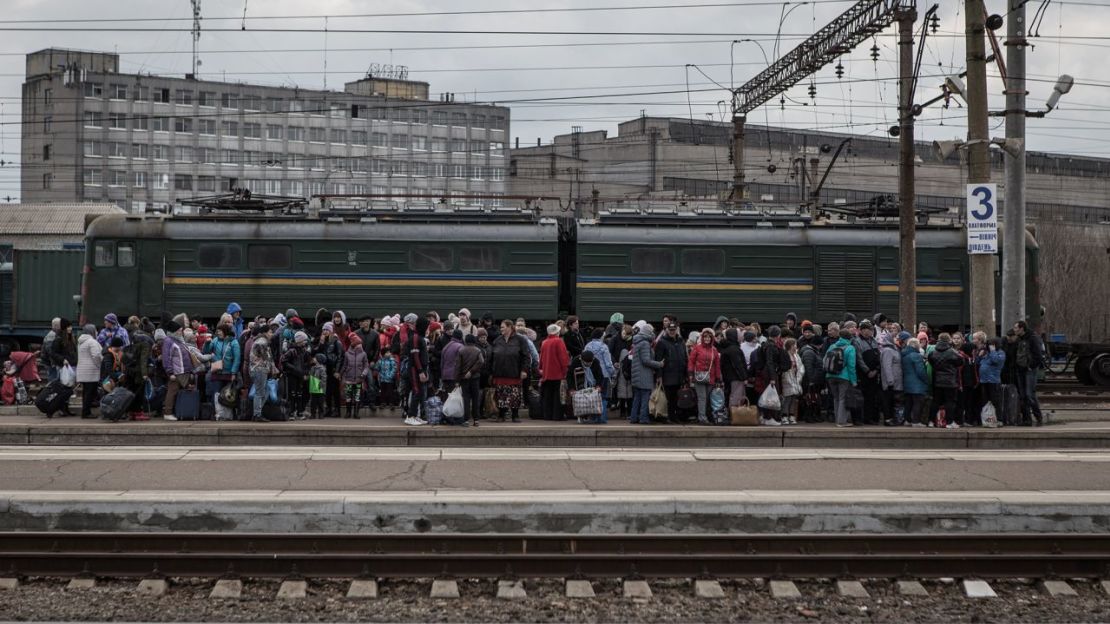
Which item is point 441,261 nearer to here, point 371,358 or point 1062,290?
point 371,358

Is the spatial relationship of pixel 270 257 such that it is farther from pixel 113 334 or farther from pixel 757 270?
pixel 757 270

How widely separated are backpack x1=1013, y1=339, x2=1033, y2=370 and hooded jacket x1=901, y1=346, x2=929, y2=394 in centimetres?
147

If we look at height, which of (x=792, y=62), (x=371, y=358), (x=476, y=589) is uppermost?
(x=792, y=62)

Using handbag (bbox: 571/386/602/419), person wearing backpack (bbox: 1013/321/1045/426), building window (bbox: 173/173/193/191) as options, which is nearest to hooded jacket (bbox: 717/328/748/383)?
handbag (bbox: 571/386/602/419)

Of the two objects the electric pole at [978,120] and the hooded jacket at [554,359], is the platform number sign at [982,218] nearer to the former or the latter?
the electric pole at [978,120]

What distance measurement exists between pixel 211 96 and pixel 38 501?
82813 millimetres

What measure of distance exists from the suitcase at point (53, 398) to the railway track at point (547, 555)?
7.87m

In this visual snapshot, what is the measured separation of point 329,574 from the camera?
31.7 feet

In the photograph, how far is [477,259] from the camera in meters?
25.3

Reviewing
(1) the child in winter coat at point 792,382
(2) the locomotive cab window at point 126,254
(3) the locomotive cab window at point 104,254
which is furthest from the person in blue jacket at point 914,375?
(3) the locomotive cab window at point 104,254

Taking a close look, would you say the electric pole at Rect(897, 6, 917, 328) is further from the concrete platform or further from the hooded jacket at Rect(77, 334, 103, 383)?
the hooded jacket at Rect(77, 334, 103, 383)

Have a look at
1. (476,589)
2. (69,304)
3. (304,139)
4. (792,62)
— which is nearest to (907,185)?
(792,62)

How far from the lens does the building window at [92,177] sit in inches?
3273

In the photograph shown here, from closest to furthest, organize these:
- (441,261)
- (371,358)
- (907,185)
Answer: (371,358) → (907,185) → (441,261)
